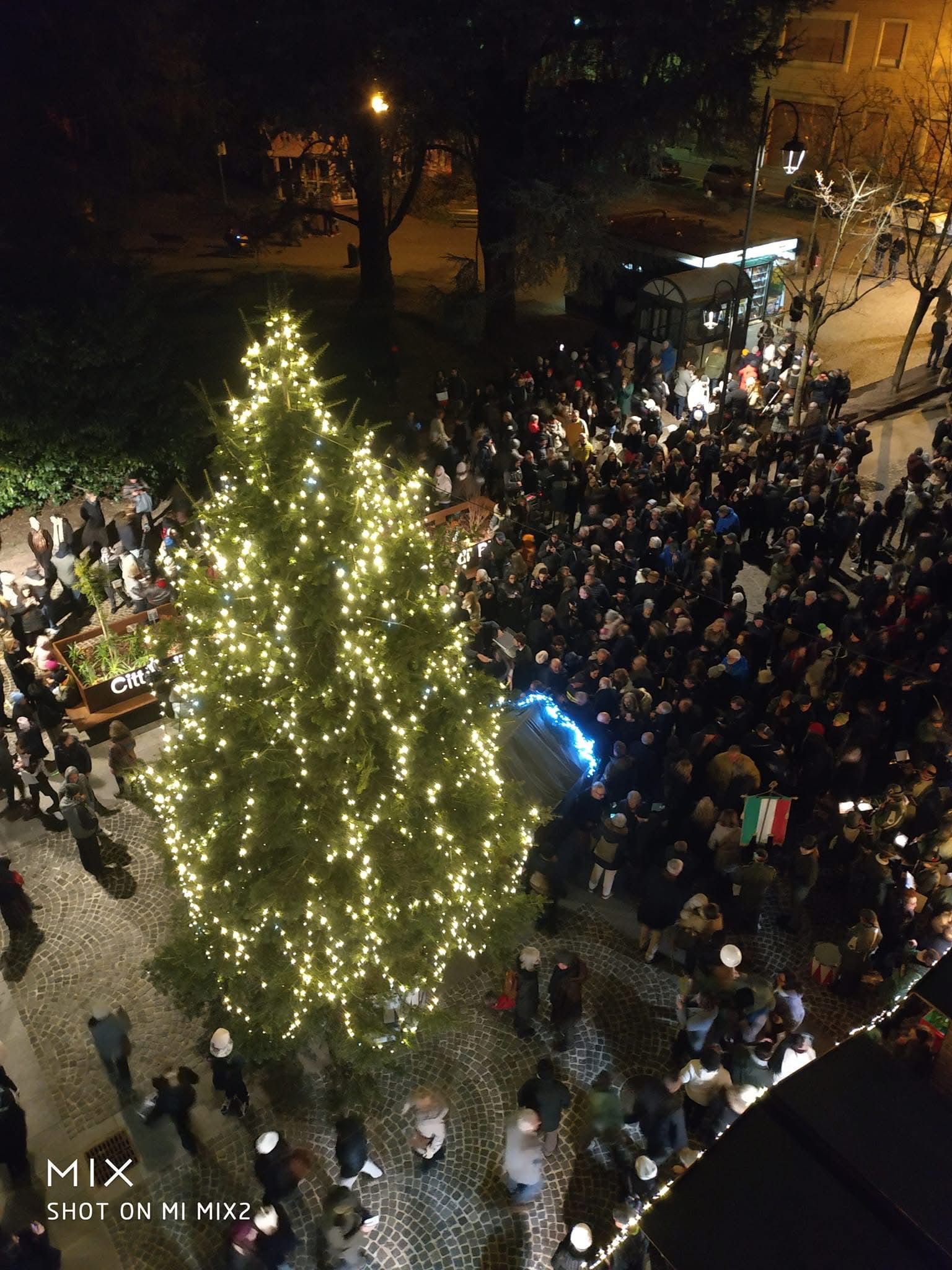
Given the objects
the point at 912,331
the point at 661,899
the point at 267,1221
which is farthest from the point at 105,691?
the point at 912,331

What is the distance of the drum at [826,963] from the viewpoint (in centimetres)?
925

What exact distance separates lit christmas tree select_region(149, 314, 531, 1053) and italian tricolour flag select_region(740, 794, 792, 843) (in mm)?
3298

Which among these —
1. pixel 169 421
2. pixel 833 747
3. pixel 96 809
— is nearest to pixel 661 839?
pixel 833 747

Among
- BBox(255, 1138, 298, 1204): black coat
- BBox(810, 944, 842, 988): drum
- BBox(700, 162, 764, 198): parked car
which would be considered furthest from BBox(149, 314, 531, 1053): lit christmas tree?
BBox(700, 162, 764, 198): parked car

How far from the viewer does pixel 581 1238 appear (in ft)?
22.1

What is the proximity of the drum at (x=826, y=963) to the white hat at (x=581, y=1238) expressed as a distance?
3.84 metres

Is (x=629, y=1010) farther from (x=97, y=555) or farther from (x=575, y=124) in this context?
(x=575, y=124)

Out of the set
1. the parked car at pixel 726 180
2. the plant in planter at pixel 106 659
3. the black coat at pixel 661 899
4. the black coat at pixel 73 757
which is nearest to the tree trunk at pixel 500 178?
the plant in planter at pixel 106 659

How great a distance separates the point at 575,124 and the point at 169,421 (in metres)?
11.1

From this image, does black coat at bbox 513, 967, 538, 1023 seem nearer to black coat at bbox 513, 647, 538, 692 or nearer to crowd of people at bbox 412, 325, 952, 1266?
crowd of people at bbox 412, 325, 952, 1266

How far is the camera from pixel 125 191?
2031 cm

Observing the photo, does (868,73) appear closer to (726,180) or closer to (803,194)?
(803,194)

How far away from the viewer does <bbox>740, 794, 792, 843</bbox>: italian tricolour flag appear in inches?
395

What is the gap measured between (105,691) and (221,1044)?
6.45m
